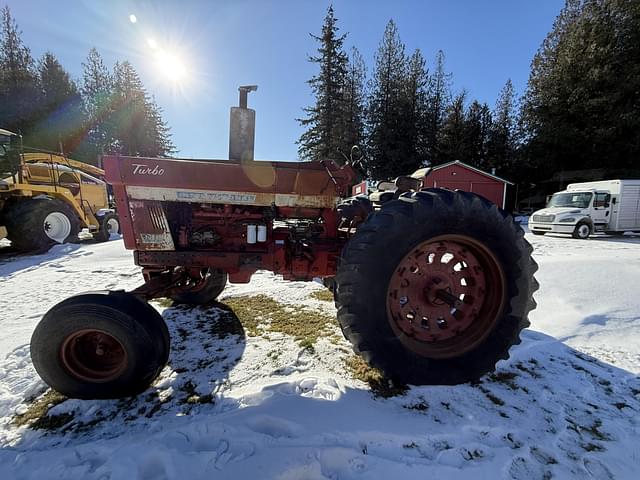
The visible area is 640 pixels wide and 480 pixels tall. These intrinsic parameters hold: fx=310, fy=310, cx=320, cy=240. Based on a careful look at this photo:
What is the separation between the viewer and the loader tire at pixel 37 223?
21.0ft

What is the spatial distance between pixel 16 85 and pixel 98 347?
35370 mm

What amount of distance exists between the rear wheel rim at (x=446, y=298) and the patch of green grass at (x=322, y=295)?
168 cm

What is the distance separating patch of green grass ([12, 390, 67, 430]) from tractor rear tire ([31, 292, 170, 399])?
125mm

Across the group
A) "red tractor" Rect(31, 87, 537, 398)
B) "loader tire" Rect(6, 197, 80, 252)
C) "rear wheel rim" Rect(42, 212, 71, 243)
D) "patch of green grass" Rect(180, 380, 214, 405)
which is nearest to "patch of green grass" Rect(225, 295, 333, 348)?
"red tractor" Rect(31, 87, 537, 398)

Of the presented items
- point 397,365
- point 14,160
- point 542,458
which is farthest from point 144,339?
point 14,160

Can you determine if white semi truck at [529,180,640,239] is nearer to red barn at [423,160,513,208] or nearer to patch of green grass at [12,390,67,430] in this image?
red barn at [423,160,513,208]

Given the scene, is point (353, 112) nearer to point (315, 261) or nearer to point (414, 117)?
point (414, 117)

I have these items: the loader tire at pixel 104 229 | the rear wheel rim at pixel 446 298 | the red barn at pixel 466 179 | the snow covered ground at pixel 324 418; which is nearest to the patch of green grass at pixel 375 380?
the snow covered ground at pixel 324 418

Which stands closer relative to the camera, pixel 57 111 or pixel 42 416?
pixel 42 416

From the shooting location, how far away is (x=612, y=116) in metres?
20.5

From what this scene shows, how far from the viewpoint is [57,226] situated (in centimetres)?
727

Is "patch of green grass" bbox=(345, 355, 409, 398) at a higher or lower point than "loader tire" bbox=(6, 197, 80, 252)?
lower

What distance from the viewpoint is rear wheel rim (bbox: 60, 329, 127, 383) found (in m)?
1.83

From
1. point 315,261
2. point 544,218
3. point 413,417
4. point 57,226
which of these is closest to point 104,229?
point 57,226
